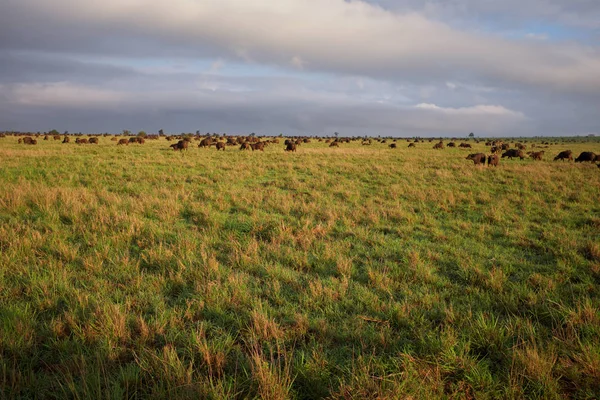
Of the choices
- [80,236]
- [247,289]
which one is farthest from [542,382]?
[80,236]

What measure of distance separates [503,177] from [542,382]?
1722 cm

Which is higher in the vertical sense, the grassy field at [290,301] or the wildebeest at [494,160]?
the wildebeest at [494,160]

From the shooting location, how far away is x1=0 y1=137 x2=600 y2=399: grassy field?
2777 millimetres

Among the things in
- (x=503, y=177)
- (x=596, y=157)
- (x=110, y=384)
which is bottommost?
(x=110, y=384)

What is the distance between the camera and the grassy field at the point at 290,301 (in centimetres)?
278

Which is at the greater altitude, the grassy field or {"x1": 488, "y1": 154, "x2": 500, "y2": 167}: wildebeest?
{"x1": 488, "y1": 154, "x2": 500, "y2": 167}: wildebeest

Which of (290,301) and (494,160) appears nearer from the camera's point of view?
(290,301)

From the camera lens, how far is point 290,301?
170 inches

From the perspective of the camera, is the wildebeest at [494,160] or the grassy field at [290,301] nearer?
the grassy field at [290,301]

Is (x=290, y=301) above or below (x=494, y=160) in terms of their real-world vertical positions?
below

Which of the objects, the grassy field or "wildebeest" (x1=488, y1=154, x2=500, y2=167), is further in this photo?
"wildebeest" (x1=488, y1=154, x2=500, y2=167)

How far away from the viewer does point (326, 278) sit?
5.05m

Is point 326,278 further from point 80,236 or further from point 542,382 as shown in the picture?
point 80,236

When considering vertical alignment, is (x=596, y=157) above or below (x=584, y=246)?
above
